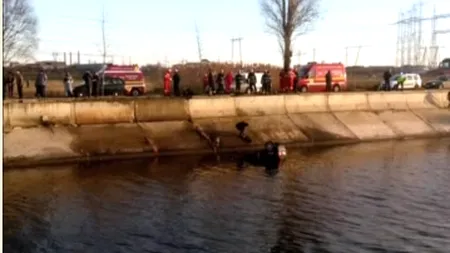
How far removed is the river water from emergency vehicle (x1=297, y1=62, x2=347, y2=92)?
20.5m

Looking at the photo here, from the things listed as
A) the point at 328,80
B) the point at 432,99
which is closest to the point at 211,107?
the point at 328,80

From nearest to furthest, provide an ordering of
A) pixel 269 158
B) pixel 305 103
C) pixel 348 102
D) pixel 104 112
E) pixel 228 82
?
pixel 269 158, pixel 104 112, pixel 305 103, pixel 348 102, pixel 228 82

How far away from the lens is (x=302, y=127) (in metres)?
42.3

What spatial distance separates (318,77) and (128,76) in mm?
15937

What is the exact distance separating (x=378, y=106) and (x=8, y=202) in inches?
1325

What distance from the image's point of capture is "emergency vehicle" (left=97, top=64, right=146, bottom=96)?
152 ft

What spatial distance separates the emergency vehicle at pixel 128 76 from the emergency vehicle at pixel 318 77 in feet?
42.3

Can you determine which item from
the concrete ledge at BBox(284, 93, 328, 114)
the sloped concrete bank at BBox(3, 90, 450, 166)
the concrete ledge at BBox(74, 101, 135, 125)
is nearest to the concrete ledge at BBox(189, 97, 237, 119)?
the sloped concrete bank at BBox(3, 90, 450, 166)

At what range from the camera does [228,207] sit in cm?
2066

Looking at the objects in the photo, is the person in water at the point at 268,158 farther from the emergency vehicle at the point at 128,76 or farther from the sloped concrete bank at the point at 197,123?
the emergency vehicle at the point at 128,76

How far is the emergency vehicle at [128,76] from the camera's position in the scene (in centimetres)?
4619

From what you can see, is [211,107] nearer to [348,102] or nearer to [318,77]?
[348,102]

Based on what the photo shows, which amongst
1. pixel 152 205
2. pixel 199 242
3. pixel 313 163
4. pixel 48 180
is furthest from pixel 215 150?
pixel 199 242

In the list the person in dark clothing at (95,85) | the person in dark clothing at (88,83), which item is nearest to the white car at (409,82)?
the person in dark clothing at (95,85)
